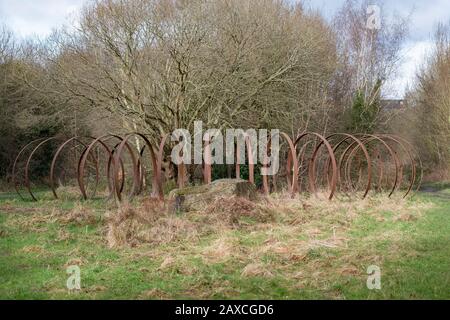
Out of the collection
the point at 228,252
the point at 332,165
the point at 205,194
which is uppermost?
the point at 332,165

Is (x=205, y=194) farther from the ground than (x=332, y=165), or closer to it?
closer to it

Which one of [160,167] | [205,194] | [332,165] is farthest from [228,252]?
[332,165]

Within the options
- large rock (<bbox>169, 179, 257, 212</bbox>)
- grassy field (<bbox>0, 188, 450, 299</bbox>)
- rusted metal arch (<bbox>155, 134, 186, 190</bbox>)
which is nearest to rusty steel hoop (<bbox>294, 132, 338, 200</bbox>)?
grassy field (<bbox>0, 188, 450, 299</bbox>)

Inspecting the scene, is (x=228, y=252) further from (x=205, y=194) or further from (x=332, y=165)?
(x=332, y=165)

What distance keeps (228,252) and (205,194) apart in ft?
14.1

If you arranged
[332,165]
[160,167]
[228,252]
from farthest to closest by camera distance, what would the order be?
[332,165], [160,167], [228,252]

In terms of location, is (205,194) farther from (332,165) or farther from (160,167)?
(332,165)

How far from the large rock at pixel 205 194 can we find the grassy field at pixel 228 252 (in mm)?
872

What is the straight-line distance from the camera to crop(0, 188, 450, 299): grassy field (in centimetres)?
532

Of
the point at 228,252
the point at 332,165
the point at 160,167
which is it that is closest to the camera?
the point at 228,252

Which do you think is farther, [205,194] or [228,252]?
[205,194]

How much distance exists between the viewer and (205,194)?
1105 cm
